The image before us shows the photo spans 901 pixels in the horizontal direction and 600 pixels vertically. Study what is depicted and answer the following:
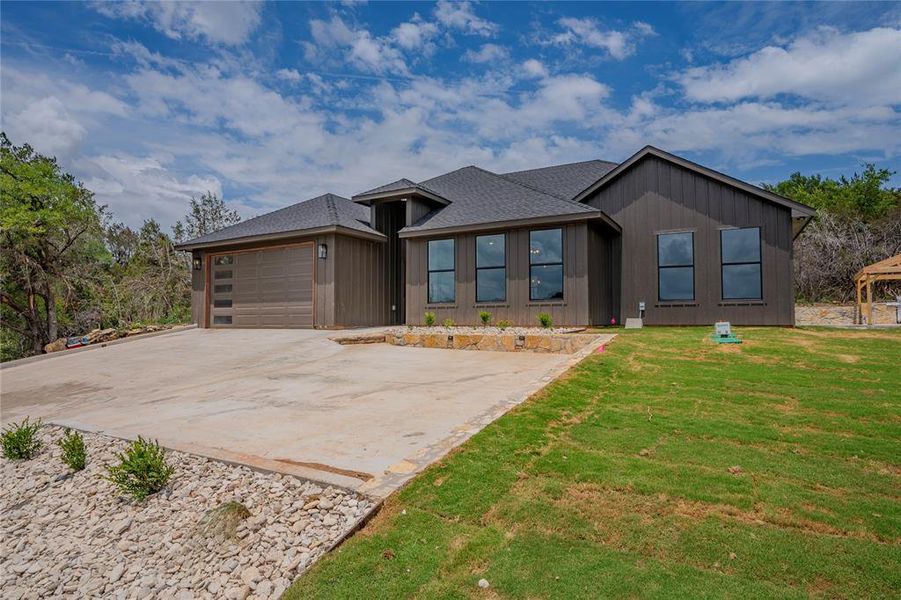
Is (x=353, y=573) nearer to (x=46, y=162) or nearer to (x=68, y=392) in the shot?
(x=68, y=392)

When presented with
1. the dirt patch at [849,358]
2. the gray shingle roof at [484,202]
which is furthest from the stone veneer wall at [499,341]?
the dirt patch at [849,358]

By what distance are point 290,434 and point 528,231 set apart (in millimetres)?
8881

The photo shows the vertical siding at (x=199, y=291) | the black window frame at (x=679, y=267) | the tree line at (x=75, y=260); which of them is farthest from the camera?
the tree line at (x=75, y=260)

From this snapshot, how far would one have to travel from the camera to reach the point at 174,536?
323cm

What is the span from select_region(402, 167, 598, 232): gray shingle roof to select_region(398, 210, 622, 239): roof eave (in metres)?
0.07

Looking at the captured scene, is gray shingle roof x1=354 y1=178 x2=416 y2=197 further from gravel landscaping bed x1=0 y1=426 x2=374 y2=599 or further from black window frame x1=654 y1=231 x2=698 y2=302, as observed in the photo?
gravel landscaping bed x1=0 y1=426 x2=374 y2=599

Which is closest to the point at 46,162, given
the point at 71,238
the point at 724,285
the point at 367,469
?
the point at 71,238

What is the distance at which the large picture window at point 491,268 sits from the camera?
12453 millimetres

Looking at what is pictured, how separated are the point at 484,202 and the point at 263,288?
737 cm

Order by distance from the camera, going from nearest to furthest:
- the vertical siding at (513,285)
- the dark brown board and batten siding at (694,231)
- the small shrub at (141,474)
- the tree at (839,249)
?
the small shrub at (141,474)
the dark brown board and batten siding at (694,231)
the vertical siding at (513,285)
the tree at (839,249)

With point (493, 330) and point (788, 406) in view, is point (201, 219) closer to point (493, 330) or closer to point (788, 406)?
point (493, 330)

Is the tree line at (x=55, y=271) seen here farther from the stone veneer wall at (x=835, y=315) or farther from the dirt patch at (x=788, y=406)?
the stone veneer wall at (x=835, y=315)

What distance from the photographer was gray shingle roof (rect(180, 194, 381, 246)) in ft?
45.7

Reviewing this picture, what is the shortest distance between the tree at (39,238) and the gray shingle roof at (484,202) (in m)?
15.0
